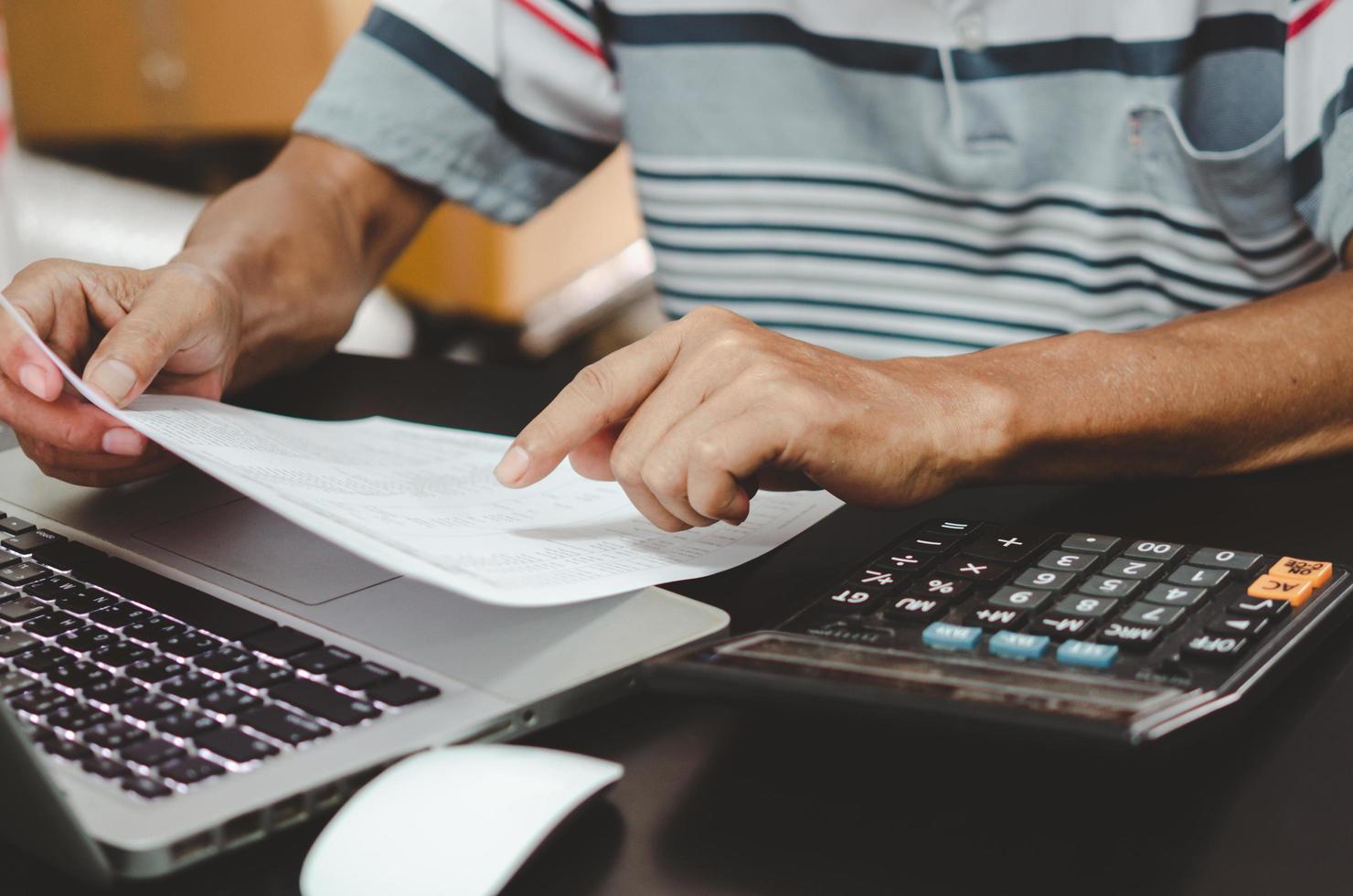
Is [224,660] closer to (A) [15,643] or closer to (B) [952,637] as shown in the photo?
(A) [15,643]

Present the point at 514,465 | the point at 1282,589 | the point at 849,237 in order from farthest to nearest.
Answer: the point at 849,237, the point at 514,465, the point at 1282,589

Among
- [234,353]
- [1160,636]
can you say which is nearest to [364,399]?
[234,353]

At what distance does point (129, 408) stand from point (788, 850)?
1.32 ft

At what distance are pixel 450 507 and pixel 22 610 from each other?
0.17 metres

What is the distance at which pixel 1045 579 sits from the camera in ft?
1.52

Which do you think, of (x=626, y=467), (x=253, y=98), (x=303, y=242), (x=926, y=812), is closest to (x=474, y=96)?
(x=303, y=242)

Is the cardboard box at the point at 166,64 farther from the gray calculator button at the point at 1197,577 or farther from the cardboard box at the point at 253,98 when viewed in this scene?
the gray calculator button at the point at 1197,577

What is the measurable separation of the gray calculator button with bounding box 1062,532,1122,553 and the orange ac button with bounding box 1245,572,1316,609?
57 millimetres

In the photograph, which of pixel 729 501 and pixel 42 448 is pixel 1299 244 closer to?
pixel 729 501

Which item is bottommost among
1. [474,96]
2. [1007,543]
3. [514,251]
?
[514,251]

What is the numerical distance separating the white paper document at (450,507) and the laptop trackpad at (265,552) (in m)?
0.03

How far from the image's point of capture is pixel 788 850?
1.19 ft

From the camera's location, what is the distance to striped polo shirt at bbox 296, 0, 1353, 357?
0.85 m

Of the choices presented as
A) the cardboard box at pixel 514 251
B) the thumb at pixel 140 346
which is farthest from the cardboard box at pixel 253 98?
the thumb at pixel 140 346
